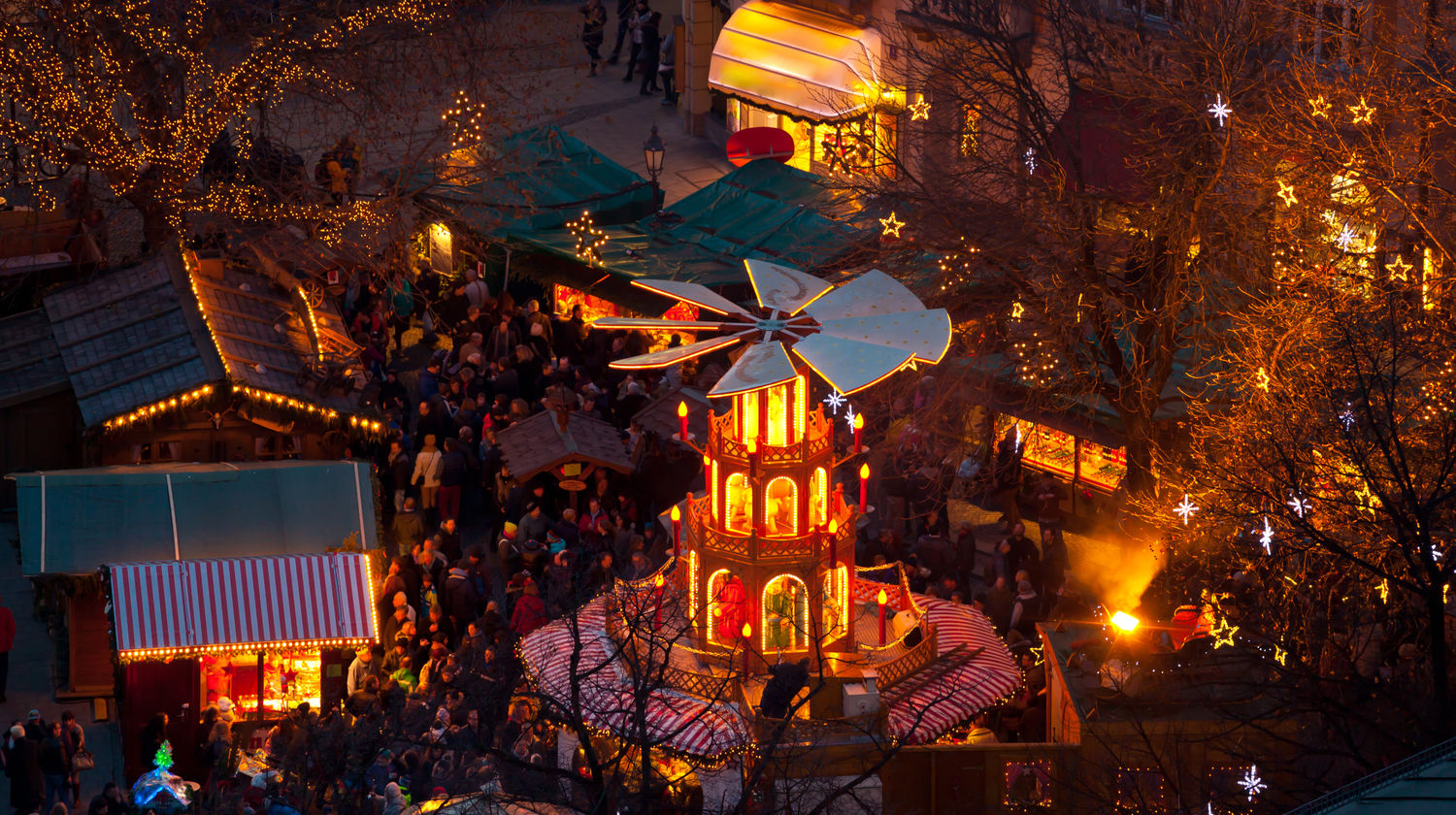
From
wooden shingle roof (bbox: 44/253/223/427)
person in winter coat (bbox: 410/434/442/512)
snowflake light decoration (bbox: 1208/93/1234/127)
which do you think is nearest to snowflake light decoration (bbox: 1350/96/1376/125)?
snowflake light decoration (bbox: 1208/93/1234/127)

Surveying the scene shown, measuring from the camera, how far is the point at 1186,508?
21.0 meters

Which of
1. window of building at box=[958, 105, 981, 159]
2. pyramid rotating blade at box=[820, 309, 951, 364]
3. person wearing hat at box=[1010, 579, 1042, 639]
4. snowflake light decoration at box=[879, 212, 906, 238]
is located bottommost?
person wearing hat at box=[1010, 579, 1042, 639]

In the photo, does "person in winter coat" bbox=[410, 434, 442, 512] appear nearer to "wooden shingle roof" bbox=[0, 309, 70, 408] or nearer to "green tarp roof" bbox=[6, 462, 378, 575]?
"green tarp roof" bbox=[6, 462, 378, 575]

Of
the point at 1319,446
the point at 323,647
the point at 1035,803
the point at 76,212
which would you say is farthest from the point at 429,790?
the point at 76,212

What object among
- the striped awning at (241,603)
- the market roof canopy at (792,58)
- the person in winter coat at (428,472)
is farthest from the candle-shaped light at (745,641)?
the market roof canopy at (792,58)

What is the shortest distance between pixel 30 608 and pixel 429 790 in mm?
9245

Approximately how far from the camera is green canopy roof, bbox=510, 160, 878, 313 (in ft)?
100

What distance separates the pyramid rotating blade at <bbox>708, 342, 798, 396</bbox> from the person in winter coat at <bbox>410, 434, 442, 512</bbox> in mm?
7416

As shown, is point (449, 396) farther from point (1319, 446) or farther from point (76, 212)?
point (1319, 446)

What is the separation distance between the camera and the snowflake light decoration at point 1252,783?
16844mm

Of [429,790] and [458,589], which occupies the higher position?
[458,589]

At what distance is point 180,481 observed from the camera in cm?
2408

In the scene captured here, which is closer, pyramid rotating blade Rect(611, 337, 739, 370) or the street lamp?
pyramid rotating blade Rect(611, 337, 739, 370)

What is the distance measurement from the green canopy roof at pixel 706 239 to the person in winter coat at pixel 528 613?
862 centimetres
